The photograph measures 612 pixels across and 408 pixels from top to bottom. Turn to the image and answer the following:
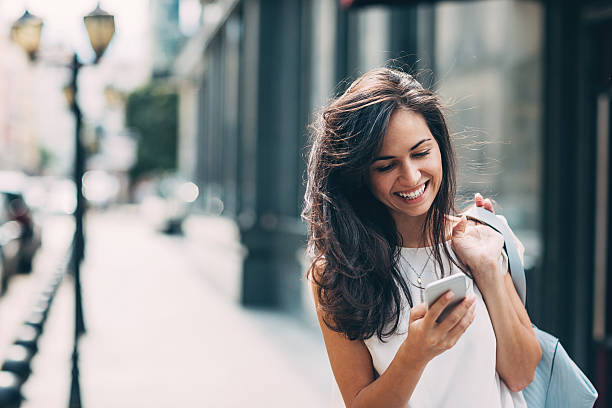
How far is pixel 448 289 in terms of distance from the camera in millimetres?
1719

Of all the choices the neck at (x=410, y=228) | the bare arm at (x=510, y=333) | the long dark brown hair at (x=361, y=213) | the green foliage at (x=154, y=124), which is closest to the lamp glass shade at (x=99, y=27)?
the long dark brown hair at (x=361, y=213)

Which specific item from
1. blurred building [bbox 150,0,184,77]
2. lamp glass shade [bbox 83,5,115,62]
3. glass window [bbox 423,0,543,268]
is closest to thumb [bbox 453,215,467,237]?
glass window [bbox 423,0,543,268]

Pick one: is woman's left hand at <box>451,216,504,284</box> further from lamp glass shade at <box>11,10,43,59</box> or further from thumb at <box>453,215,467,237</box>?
lamp glass shade at <box>11,10,43,59</box>

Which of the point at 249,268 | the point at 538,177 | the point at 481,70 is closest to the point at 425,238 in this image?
the point at 538,177

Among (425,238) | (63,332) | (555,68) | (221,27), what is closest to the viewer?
(425,238)

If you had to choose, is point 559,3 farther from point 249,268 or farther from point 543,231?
point 249,268

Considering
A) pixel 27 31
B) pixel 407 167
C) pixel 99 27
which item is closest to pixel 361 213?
pixel 407 167

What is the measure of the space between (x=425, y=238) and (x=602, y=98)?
3.67 meters

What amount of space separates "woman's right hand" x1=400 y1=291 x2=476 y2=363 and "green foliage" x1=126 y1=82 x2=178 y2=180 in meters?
53.5

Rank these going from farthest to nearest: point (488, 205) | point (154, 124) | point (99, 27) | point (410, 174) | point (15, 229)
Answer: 1. point (154, 124)
2. point (15, 229)
3. point (99, 27)
4. point (488, 205)
5. point (410, 174)

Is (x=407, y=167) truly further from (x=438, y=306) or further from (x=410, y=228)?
(x=438, y=306)

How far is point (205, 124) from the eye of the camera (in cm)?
2191

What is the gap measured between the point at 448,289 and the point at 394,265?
0.35m

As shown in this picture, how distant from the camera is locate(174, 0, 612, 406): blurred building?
17.3ft
